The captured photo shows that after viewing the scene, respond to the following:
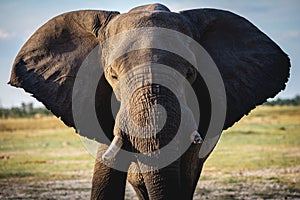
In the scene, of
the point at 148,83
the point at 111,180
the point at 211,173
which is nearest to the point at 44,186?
the point at 211,173

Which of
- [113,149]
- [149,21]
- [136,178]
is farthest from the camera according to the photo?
[136,178]

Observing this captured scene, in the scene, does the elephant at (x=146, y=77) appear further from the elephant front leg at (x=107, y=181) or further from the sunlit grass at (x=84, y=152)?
the sunlit grass at (x=84, y=152)

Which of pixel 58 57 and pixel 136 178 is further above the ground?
pixel 58 57

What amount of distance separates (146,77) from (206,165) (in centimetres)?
1329

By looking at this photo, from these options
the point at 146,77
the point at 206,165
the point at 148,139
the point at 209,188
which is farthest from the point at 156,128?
the point at 206,165

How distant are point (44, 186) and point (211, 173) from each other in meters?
4.04

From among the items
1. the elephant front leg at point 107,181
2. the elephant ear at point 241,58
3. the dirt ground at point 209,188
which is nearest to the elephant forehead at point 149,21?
the elephant ear at point 241,58

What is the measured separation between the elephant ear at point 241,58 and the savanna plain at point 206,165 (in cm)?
505

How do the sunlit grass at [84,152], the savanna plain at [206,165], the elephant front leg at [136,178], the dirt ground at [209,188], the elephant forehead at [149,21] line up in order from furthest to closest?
the sunlit grass at [84,152], the savanna plain at [206,165], the dirt ground at [209,188], the elephant front leg at [136,178], the elephant forehead at [149,21]

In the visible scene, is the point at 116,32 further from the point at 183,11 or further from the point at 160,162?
the point at 160,162

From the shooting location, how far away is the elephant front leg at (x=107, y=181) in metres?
8.55

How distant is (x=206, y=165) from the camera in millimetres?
20281

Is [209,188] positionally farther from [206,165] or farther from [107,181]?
[107,181]

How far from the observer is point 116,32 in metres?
7.86
